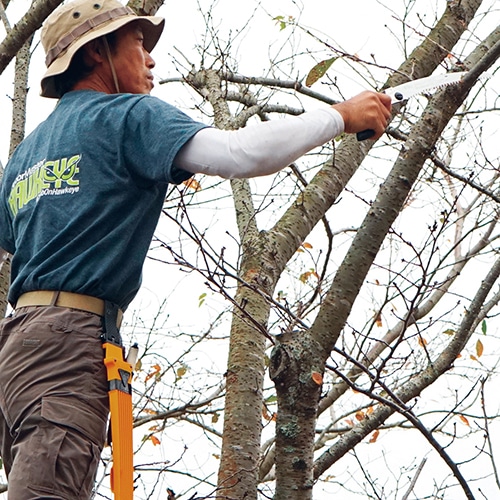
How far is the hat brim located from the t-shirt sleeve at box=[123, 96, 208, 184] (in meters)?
0.32

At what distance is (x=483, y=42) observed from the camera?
2846 millimetres

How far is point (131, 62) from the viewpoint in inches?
92.4

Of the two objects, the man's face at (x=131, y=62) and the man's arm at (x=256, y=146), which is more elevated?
the man's face at (x=131, y=62)

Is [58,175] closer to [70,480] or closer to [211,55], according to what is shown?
[70,480]

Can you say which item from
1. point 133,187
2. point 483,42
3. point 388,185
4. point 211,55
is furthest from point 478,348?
point 133,187

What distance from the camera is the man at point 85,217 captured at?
76.7 inches

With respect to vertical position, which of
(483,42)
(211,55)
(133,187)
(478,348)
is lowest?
(133,187)

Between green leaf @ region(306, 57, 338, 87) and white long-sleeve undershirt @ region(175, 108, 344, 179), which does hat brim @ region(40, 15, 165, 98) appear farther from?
green leaf @ region(306, 57, 338, 87)

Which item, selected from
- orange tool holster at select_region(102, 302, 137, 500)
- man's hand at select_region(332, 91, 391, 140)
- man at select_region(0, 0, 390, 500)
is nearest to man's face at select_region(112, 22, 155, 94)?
man at select_region(0, 0, 390, 500)

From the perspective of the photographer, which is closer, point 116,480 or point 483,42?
point 116,480

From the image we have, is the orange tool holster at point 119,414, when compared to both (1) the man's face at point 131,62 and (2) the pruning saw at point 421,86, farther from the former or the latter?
(2) the pruning saw at point 421,86

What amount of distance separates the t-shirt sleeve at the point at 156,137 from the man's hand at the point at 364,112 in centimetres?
40

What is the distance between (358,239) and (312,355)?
36 cm

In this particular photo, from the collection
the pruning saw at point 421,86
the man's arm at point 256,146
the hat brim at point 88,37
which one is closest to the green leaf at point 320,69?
the pruning saw at point 421,86
